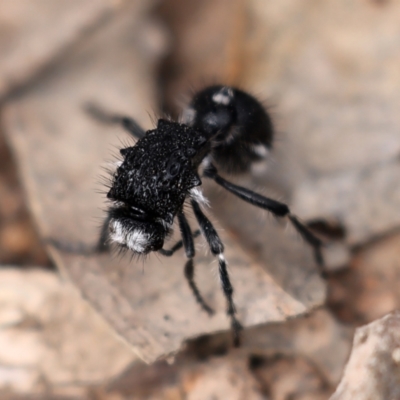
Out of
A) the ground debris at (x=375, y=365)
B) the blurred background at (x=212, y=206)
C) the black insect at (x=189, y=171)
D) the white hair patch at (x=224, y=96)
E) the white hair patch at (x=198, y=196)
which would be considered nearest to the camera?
the ground debris at (x=375, y=365)

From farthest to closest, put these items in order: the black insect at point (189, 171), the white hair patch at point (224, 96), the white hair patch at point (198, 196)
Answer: the white hair patch at point (224, 96) < the white hair patch at point (198, 196) < the black insect at point (189, 171)

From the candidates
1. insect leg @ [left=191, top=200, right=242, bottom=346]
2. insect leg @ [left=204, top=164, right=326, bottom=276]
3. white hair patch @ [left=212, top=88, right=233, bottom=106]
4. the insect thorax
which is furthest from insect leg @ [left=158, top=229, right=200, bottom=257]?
white hair patch @ [left=212, top=88, right=233, bottom=106]

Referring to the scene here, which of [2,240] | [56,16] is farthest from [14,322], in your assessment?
[56,16]

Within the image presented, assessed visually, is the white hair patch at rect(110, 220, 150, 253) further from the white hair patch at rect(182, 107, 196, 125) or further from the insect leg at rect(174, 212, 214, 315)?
the white hair patch at rect(182, 107, 196, 125)

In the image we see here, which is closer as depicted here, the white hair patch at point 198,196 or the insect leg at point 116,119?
the white hair patch at point 198,196

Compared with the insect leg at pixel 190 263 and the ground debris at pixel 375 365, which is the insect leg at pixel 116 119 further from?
the ground debris at pixel 375 365

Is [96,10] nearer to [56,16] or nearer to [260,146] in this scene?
[56,16]

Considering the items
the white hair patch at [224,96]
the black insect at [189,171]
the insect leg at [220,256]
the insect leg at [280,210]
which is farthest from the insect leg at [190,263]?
the white hair patch at [224,96]

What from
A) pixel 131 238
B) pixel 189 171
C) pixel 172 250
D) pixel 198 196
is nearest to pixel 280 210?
pixel 198 196
